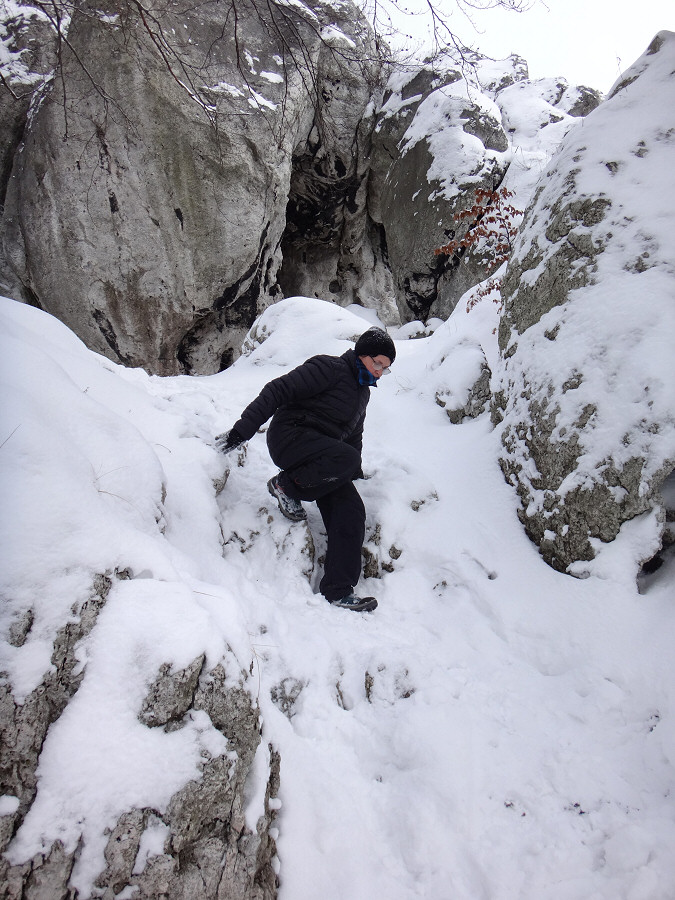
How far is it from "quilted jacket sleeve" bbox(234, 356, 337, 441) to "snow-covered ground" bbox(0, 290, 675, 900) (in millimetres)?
560

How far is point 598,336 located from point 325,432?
1.88 meters

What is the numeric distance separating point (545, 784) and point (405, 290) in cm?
1096

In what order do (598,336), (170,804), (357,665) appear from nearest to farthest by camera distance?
(170,804), (357,665), (598,336)

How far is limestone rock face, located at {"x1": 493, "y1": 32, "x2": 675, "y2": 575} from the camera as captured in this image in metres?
2.67

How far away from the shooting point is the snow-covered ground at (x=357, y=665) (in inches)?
59.4

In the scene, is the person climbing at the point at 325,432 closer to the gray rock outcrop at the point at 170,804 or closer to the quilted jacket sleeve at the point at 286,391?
the quilted jacket sleeve at the point at 286,391

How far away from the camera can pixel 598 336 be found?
298cm

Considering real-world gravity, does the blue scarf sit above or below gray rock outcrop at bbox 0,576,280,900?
above

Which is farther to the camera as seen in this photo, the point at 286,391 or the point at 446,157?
the point at 446,157

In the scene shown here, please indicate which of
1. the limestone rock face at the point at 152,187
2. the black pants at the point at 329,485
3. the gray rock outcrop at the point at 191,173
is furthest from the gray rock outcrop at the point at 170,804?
the limestone rock face at the point at 152,187

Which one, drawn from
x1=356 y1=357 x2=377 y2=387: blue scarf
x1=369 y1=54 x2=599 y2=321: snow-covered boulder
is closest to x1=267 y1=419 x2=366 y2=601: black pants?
x1=356 y1=357 x2=377 y2=387: blue scarf

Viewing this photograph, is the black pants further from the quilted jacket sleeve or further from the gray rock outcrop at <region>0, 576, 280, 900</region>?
the gray rock outcrop at <region>0, 576, 280, 900</region>

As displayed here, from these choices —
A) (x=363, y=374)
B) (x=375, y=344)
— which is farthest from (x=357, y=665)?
(x=375, y=344)

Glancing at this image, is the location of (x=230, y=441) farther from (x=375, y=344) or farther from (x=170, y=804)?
(x=170, y=804)
